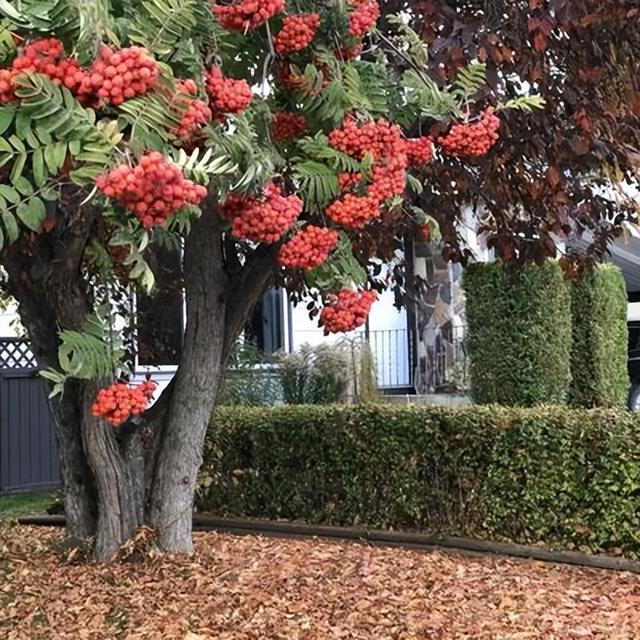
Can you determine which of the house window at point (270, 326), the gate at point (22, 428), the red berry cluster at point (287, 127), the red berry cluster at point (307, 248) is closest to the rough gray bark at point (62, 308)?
the red berry cluster at point (287, 127)

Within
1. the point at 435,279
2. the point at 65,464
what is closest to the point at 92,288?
the point at 65,464

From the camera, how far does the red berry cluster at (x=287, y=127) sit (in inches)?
162

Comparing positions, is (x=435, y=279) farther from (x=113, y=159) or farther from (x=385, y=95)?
(x=113, y=159)

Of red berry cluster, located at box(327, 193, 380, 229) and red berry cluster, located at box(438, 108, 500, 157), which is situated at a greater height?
red berry cluster, located at box(438, 108, 500, 157)

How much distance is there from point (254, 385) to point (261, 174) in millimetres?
6690

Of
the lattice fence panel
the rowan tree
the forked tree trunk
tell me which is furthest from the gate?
the forked tree trunk

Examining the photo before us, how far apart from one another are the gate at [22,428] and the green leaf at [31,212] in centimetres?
753

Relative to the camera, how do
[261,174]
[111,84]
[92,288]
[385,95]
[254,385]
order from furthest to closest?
[254,385], [92,288], [385,95], [261,174], [111,84]


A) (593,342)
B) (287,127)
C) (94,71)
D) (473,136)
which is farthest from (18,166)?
(593,342)

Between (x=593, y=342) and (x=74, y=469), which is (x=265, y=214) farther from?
(x=593, y=342)

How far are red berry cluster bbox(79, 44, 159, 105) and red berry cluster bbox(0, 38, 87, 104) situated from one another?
7 cm

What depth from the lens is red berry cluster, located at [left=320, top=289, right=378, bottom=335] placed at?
3.69m

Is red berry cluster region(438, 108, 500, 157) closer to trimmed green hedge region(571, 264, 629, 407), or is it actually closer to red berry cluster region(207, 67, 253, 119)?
red berry cluster region(207, 67, 253, 119)

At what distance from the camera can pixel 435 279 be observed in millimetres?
11844
